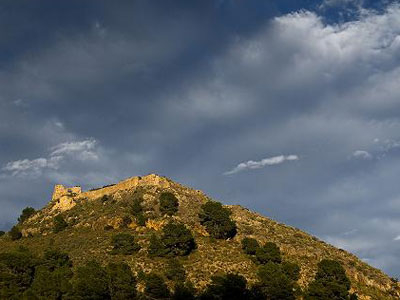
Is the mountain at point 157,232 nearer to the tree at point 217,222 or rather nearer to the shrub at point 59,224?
the shrub at point 59,224

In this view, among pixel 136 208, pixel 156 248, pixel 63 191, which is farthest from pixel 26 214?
pixel 156 248

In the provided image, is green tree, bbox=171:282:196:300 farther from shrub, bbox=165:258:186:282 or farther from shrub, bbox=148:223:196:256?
shrub, bbox=148:223:196:256

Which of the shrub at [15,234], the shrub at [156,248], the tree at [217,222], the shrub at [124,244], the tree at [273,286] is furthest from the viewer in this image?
the shrub at [15,234]

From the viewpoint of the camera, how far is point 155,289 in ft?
283

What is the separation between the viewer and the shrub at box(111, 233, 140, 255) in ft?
349

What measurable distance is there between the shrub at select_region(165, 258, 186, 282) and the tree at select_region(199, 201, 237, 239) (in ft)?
67.7

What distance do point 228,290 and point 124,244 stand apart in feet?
99.6

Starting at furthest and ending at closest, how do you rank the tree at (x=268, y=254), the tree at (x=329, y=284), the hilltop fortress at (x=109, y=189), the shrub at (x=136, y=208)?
the hilltop fortress at (x=109, y=189)
the shrub at (x=136, y=208)
the tree at (x=268, y=254)
the tree at (x=329, y=284)

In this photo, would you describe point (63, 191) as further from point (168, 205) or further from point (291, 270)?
point (291, 270)

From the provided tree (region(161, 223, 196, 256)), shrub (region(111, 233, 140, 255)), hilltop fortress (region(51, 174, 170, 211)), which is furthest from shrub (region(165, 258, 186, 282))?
hilltop fortress (region(51, 174, 170, 211))

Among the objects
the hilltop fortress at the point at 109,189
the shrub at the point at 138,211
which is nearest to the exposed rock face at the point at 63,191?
the hilltop fortress at the point at 109,189

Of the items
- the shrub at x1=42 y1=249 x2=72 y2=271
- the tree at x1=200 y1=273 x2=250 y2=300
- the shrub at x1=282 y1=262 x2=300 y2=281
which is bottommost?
the tree at x1=200 y1=273 x2=250 y2=300

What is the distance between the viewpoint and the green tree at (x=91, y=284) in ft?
275

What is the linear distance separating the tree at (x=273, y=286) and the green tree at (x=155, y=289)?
1653cm
